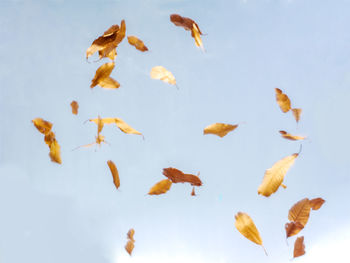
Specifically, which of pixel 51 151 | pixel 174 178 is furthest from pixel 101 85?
pixel 174 178

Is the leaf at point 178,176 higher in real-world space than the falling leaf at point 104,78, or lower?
lower

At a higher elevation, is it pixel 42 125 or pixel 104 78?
pixel 104 78

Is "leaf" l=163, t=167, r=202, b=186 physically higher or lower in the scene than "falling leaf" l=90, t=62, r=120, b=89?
lower

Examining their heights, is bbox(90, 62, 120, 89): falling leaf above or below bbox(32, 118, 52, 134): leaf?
above

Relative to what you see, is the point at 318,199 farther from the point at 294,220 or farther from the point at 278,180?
the point at 278,180
